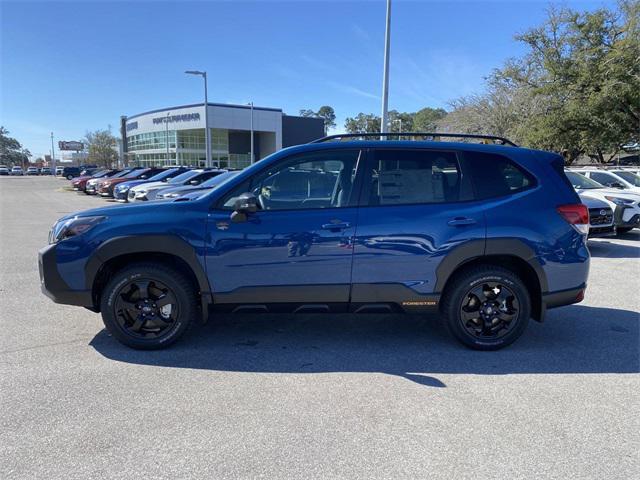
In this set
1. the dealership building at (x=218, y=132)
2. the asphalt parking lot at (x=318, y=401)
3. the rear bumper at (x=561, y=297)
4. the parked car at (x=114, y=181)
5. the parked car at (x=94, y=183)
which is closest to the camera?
the asphalt parking lot at (x=318, y=401)

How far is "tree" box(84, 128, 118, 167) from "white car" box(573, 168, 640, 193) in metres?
93.0

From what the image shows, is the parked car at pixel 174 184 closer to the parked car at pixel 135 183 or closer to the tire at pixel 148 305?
the parked car at pixel 135 183

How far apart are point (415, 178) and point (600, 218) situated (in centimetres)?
741

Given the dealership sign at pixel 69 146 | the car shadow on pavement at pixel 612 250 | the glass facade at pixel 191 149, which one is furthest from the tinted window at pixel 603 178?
the dealership sign at pixel 69 146

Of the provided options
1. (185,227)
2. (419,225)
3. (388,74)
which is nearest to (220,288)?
(185,227)

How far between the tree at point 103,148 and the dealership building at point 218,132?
2544 cm

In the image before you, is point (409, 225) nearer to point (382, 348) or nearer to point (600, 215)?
point (382, 348)

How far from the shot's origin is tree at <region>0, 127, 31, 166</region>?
113m

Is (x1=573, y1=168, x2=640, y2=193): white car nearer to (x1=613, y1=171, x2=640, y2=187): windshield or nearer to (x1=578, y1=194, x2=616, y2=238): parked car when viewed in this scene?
(x1=613, y1=171, x2=640, y2=187): windshield

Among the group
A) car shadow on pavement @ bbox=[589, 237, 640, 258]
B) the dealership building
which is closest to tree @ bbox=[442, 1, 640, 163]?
car shadow on pavement @ bbox=[589, 237, 640, 258]

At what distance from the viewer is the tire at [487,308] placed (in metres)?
3.95

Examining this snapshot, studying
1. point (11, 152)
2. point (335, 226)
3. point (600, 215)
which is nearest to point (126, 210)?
point (335, 226)

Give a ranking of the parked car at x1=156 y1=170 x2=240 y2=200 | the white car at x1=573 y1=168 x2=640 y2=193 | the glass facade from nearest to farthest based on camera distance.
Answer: the parked car at x1=156 y1=170 x2=240 y2=200, the white car at x1=573 y1=168 x2=640 y2=193, the glass facade

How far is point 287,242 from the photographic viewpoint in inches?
148
